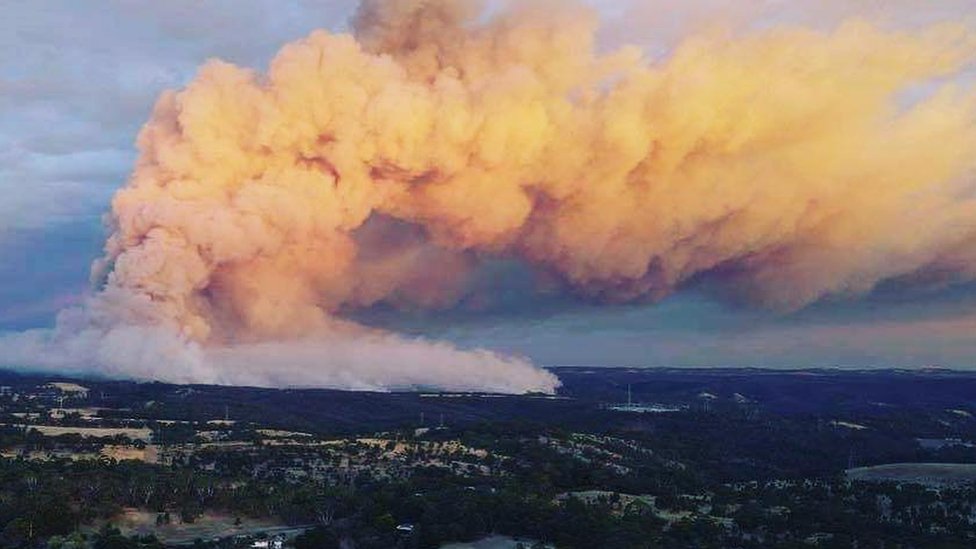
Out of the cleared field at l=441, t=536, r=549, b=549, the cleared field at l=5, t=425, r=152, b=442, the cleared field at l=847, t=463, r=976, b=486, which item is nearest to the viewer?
the cleared field at l=441, t=536, r=549, b=549

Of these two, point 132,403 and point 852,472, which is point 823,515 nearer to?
point 852,472

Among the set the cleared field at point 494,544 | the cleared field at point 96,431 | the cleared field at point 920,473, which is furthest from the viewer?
the cleared field at point 920,473

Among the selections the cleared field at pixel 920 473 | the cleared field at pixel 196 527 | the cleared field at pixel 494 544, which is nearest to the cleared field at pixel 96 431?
the cleared field at pixel 196 527

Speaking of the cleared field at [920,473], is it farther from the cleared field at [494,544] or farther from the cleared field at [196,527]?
the cleared field at [196,527]

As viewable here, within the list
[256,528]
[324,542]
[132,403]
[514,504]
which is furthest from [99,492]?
[132,403]

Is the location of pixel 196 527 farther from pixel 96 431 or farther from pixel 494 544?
pixel 96 431

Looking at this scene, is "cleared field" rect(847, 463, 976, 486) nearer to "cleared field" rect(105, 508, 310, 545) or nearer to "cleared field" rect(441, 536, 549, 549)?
"cleared field" rect(441, 536, 549, 549)

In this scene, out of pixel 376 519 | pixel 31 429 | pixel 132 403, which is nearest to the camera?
pixel 376 519

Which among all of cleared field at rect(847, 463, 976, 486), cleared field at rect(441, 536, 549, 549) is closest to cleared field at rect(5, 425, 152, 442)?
cleared field at rect(441, 536, 549, 549)
